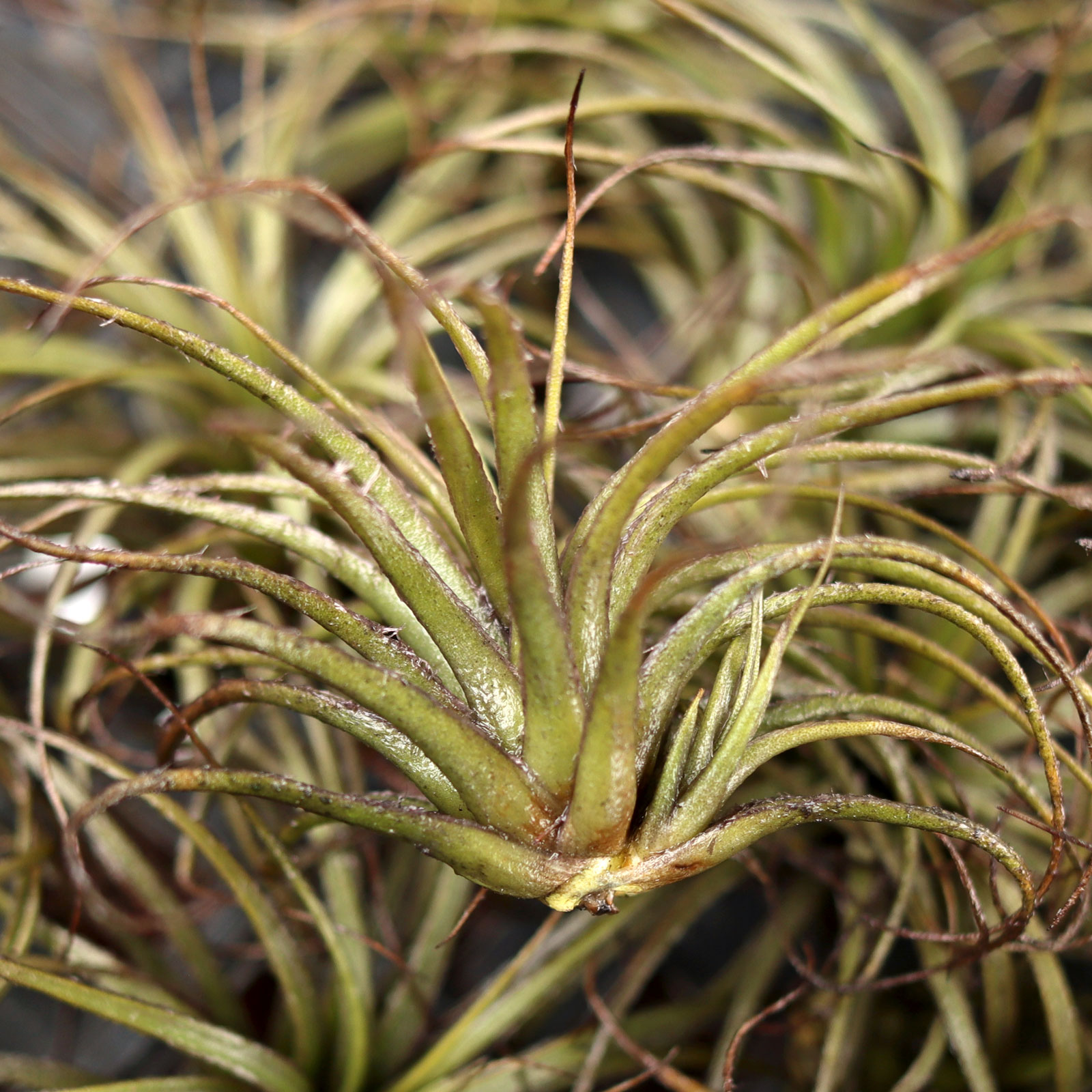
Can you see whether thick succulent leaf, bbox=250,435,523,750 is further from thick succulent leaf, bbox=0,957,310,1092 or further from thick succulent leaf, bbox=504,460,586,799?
thick succulent leaf, bbox=0,957,310,1092

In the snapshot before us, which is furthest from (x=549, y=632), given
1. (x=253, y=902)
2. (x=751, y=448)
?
(x=253, y=902)

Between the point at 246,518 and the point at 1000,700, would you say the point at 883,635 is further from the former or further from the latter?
the point at 246,518

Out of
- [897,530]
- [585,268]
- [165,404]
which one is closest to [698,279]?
[585,268]

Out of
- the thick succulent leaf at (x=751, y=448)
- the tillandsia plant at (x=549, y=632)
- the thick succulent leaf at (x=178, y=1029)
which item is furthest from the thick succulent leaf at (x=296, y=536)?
the thick succulent leaf at (x=178, y=1029)

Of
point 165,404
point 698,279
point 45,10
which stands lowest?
point 165,404

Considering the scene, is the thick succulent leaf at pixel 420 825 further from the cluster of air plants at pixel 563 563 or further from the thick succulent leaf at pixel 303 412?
the thick succulent leaf at pixel 303 412

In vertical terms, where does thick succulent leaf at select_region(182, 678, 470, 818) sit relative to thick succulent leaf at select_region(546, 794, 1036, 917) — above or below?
above

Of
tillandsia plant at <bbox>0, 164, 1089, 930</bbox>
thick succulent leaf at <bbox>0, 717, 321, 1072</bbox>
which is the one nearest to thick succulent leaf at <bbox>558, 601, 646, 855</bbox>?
tillandsia plant at <bbox>0, 164, 1089, 930</bbox>
